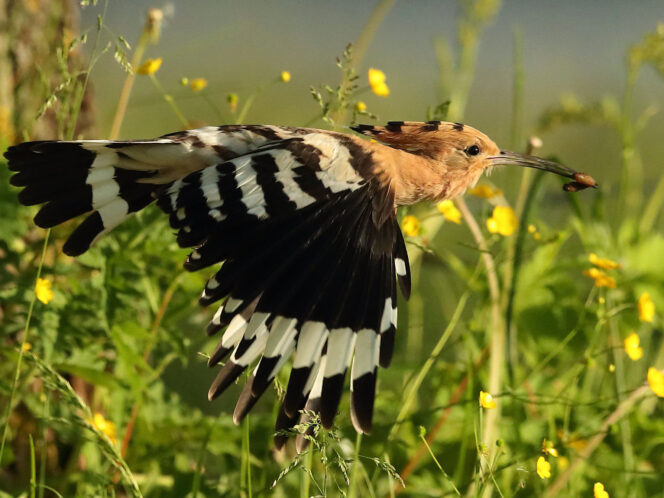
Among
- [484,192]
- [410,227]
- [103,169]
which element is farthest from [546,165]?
[103,169]

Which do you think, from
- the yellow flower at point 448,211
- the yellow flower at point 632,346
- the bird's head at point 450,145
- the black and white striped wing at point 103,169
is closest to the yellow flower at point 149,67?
the black and white striped wing at point 103,169

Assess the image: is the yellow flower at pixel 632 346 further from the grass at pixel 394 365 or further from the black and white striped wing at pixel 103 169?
the black and white striped wing at pixel 103 169

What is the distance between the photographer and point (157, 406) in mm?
1331

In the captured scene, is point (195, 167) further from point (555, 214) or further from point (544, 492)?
point (555, 214)

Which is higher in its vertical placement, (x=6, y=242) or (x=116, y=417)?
(x=6, y=242)

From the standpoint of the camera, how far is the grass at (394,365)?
3.84ft

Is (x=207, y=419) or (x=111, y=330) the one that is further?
(x=207, y=419)

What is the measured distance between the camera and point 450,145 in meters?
1.21

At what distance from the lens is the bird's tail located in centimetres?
109

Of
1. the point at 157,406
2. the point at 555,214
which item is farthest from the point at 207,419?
the point at 555,214

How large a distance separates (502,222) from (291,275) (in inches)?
17.7

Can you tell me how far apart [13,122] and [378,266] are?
90 cm

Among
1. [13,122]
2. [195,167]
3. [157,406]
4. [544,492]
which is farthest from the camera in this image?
[13,122]

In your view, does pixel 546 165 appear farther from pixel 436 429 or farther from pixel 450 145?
pixel 436 429
